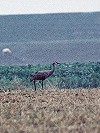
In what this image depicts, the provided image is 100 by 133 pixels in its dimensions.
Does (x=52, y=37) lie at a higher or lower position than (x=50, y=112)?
higher

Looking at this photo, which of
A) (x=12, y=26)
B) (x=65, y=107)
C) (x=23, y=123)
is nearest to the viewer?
(x=23, y=123)

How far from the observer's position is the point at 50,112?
12836mm

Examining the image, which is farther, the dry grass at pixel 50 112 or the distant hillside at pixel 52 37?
the distant hillside at pixel 52 37

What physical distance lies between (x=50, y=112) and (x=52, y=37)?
40614 mm

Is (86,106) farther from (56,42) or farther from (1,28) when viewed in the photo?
(1,28)

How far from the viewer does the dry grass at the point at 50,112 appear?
35.1 feet

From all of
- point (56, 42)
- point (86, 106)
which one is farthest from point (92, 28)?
point (86, 106)

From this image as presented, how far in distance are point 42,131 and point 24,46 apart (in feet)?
133

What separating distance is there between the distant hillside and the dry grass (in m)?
29.7

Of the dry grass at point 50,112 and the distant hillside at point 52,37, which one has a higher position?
the distant hillside at point 52,37

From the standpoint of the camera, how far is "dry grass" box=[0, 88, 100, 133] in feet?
35.1

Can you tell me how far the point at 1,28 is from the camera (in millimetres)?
55719

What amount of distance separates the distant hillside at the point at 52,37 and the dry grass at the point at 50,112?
2975 centimetres

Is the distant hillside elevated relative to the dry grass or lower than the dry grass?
elevated
